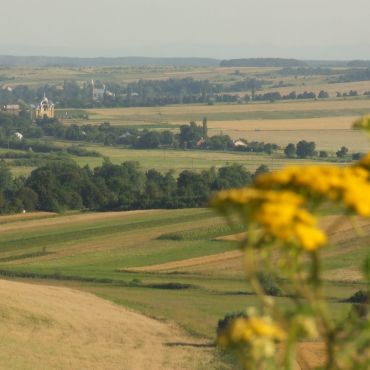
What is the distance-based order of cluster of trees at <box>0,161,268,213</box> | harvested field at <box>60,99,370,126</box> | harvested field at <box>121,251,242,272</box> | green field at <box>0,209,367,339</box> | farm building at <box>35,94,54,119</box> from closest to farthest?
green field at <box>0,209,367,339</box>, harvested field at <box>121,251,242,272</box>, cluster of trees at <box>0,161,268,213</box>, harvested field at <box>60,99,370,126</box>, farm building at <box>35,94,54,119</box>

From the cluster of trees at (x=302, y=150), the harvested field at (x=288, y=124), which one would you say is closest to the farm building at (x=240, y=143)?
the cluster of trees at (x=302, y=150)

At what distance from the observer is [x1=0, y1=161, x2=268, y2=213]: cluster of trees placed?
66.2m

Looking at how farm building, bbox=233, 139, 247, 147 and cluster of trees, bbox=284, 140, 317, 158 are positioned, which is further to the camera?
farm building, bbox=233, 139, 247, 147

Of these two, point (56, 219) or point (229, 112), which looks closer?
point (56, 219)

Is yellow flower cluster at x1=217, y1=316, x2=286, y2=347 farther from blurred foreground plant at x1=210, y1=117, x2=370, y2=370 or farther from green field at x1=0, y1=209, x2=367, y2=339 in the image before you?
green field at x1=0, y1=209, x2=367, y2=339

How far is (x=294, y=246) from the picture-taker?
305 cm

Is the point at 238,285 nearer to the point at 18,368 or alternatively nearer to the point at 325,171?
the point at 18,368

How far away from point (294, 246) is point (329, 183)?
0.24m

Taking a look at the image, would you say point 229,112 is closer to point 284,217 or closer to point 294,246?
point 294,246

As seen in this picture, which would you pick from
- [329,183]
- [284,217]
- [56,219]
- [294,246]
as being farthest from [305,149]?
[284,217]

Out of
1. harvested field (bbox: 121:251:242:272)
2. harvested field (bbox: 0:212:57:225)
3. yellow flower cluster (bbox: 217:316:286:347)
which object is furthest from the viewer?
harvested field (bbox: 0:212:57:225)

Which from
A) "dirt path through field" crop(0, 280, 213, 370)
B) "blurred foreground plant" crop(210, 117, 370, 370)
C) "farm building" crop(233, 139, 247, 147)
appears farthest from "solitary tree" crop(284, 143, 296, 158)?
"blurred foreground plant" crop(210, 117, 370, 370)

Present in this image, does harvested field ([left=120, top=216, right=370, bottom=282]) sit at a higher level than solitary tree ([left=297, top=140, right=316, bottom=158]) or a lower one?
higher

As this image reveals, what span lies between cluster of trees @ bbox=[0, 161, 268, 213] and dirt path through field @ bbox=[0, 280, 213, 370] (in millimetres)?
30198
